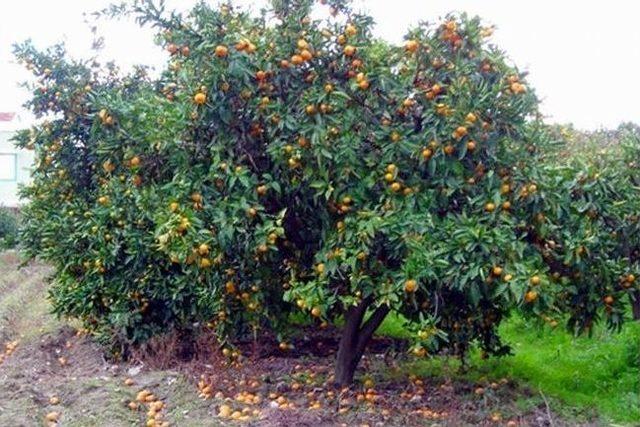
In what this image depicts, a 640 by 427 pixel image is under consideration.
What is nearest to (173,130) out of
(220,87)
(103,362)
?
(220,87)

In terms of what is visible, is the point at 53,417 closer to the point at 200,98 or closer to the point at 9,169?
the point at 200,98

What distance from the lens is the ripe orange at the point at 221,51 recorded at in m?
4.78

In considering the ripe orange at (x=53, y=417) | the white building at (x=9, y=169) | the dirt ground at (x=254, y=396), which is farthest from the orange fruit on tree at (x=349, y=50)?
the white building at (x=9, y=169)

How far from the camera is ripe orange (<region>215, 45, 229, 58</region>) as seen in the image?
478cm

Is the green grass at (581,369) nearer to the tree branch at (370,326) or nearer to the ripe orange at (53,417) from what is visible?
the tree branch at (370,326)

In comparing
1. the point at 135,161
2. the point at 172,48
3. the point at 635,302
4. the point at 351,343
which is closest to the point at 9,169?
the point at 135,161

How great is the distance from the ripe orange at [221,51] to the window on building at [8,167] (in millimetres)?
23757

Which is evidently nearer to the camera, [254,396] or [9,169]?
[254,396]

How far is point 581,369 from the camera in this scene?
6.87 m

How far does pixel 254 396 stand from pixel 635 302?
2.83 meters

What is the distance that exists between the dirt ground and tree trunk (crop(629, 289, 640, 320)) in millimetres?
887

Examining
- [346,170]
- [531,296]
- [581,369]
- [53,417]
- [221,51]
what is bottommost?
[53,417]

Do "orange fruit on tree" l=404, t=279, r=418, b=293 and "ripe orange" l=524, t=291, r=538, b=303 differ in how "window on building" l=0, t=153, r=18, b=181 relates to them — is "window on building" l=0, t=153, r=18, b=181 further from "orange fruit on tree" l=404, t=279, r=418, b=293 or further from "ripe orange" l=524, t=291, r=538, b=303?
"ripe orange" l=524, t=291, r=538, b=303

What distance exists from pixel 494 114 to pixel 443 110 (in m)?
0.31
